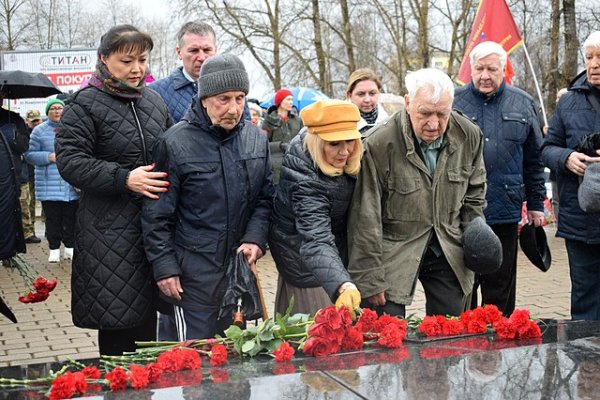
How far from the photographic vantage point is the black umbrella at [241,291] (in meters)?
3.83

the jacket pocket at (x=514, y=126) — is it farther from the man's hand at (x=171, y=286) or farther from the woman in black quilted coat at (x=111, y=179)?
the man's hand at (x=171, y=286)

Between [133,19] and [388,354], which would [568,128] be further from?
[133,19]

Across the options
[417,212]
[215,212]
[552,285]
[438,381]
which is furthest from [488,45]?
[552,285]

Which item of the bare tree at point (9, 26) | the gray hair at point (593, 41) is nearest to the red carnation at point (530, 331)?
the gray hair at point (593, 41)

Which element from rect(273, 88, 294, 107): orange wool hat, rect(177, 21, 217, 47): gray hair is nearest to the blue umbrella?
rect(273, 88, 294, 107): orange wool hat

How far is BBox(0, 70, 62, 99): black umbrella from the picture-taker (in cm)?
1054

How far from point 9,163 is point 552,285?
17.6ft

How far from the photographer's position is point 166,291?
12.6 feet

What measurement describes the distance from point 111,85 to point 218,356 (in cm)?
163

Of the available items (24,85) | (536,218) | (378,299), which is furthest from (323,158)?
(24,85)

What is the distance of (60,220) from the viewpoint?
33.6 feet

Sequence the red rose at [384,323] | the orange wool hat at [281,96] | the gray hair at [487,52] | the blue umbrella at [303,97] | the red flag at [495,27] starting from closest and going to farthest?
1. the red rose at [384,323]
2. the gray hair at [487,52]
3. the red flag at [495,27]
4. the orange wool hat at [281,96]
5. the blue umbrella at [303,97]

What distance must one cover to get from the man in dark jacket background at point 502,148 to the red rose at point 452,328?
1931 millimetres

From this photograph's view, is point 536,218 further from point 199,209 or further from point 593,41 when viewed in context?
point 199,209
